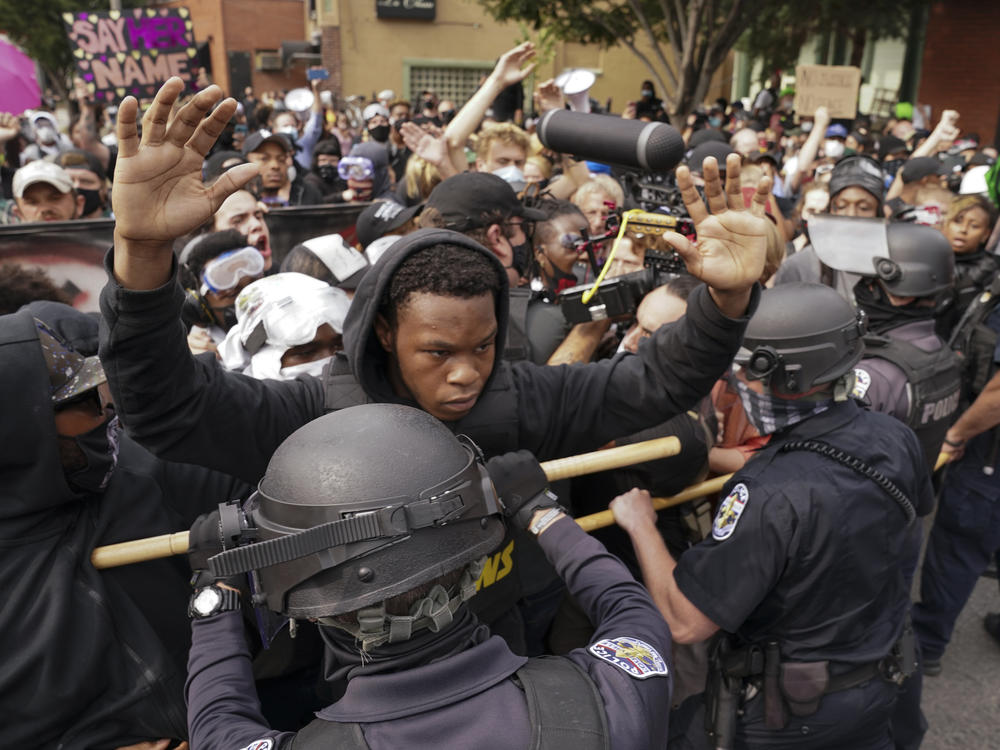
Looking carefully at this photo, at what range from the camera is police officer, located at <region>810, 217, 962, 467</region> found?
2957 mm

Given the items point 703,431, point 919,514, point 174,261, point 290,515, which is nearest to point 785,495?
point 703,431

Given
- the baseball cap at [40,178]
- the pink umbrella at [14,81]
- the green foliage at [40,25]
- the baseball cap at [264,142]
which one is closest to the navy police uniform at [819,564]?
the baseball cap at [40,178]

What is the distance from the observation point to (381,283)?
173 cm

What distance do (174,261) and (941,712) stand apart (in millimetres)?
3736

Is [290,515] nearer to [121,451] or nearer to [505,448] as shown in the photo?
[505,448]

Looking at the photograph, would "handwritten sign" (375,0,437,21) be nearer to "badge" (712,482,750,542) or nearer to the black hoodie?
the black hoodie

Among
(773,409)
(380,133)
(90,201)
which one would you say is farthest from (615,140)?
(380,133)

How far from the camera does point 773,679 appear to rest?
85.8 inches

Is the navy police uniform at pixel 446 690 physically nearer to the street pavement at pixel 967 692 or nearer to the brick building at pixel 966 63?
the street pavement at pixel 967 692

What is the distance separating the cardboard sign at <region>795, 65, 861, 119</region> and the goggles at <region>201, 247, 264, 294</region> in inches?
287

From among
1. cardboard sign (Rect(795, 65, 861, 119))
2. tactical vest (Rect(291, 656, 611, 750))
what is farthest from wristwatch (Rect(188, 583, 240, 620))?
cardboard sign (Rect(795, 65, 861, 119))

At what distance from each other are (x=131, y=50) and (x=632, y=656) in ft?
36.0

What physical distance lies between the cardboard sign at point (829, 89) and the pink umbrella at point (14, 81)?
8054 millimetres

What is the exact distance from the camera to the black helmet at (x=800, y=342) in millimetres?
2172
